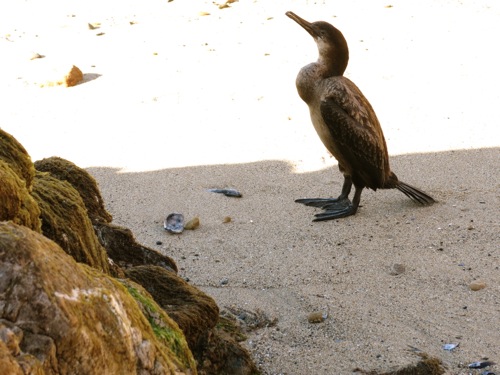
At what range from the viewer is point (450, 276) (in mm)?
5336

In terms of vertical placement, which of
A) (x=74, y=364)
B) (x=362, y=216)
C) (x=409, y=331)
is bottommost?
(x=362, y=216)

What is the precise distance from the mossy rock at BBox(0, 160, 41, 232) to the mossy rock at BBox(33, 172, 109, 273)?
0.98ft

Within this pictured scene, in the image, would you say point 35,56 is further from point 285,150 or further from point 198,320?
point 198,320

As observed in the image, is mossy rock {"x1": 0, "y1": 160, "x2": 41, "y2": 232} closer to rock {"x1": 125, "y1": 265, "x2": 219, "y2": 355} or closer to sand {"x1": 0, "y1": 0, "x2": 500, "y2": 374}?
rock {"x1": 125, "y1": 265, "x2": 219, "y2": 355}

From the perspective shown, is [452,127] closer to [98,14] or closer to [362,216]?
[362,216]

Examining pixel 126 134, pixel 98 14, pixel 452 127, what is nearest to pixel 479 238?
pixel 452 127

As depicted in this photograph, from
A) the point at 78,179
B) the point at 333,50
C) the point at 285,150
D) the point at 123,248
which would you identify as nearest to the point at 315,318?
the point at 123,248

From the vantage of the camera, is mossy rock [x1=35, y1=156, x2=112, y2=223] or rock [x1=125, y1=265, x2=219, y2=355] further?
mossy rock [x1=35, y1=156, x2=112, y2=223]

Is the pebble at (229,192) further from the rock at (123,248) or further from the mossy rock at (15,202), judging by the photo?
the mossy rock at (15,202)

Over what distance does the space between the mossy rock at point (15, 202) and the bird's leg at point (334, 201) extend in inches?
156

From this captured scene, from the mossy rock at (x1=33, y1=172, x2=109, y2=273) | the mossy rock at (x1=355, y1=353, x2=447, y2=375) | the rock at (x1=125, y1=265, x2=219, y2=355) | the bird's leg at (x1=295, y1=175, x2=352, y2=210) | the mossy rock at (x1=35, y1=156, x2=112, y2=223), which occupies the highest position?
the mossy rock at (x1=33, y1=172, x2=109, y2=273)

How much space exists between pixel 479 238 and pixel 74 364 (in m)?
4.29

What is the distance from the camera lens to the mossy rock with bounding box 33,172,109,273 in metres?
3.23

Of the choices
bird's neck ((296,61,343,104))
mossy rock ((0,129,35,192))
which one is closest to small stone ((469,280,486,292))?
bird's neck ((296,61,343,104))
